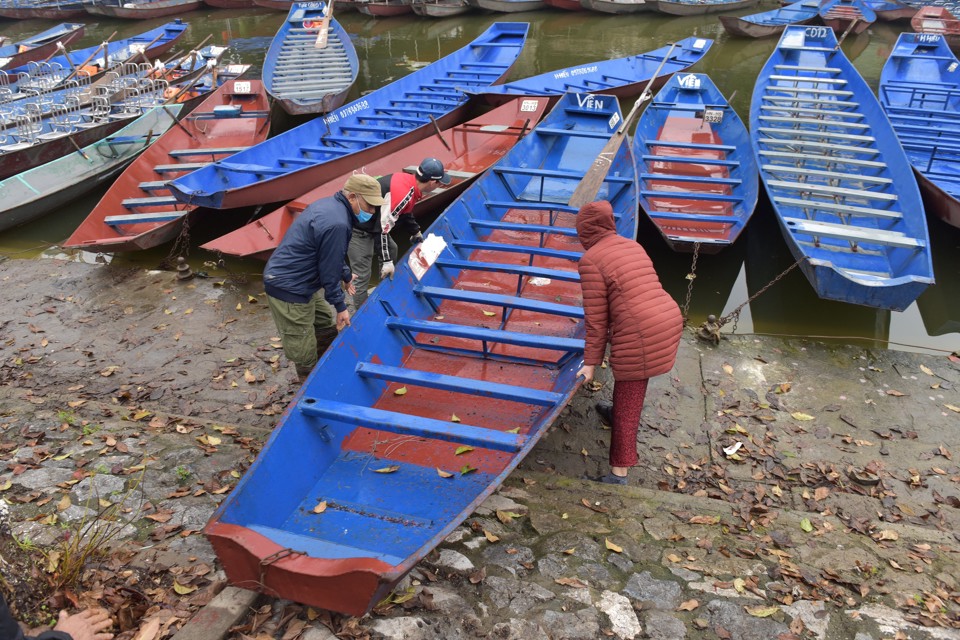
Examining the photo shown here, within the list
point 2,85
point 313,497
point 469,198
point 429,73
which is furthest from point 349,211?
point 2,85

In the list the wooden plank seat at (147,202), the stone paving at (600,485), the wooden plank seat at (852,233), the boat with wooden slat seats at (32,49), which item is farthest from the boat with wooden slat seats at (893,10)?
the boat with wooden slat seats at (32,49)

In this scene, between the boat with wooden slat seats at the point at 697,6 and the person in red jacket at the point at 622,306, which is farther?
the boat with wooden slat seats at the point at 697,6

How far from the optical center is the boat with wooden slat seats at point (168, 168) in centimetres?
891

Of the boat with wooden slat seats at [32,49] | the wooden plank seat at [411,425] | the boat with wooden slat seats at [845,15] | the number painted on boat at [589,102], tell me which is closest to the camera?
the wooden plank seat at [411,425]

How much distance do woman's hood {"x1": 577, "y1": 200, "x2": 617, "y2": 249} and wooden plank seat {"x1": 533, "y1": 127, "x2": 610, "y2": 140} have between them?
218 inches

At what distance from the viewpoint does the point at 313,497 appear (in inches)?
182

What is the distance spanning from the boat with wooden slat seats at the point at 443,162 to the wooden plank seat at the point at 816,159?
151 inches

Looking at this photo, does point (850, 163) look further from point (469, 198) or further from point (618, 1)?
point (618, 1)

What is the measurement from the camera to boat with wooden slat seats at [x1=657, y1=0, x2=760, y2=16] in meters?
23.8

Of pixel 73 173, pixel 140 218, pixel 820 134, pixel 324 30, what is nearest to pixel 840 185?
pixel 820 134

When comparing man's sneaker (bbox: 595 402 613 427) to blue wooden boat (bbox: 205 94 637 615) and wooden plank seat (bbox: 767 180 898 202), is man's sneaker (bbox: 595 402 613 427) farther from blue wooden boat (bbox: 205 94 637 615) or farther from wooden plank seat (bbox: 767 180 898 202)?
wooden plank seat (bbox: 767 180 898 202)

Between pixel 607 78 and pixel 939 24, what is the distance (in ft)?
40.6

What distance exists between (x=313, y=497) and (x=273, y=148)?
292 inches

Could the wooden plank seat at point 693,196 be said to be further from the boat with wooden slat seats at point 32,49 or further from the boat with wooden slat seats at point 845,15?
the boat with wooden slat seats at point 32,49
